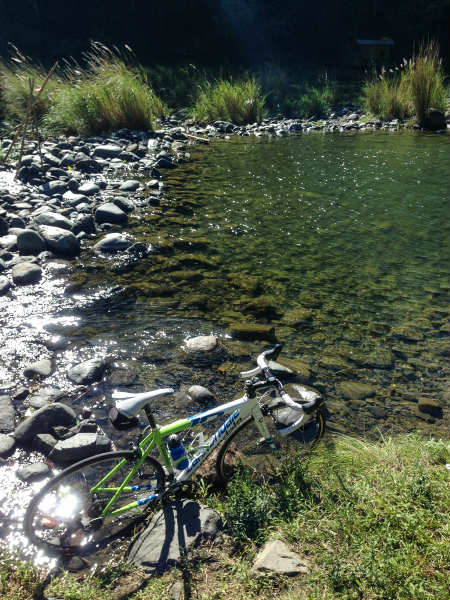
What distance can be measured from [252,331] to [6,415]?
8.20 feet

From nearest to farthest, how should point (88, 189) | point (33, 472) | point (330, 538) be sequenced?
point (330, 538) < point (33, 472) < point (88, 189)

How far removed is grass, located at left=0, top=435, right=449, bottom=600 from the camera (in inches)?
91.7

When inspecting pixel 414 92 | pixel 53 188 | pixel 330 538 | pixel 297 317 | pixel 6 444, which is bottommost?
pixel 297 317

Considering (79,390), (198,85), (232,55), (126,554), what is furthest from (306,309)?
(232,55)

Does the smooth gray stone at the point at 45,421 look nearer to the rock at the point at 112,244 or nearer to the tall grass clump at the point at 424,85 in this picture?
the rock at the point at 112,244

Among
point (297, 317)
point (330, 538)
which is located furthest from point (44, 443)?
point (297, 317)

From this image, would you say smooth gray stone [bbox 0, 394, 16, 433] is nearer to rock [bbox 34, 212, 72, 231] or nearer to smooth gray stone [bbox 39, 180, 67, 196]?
rock [bbox 34, 212, 72, 231]

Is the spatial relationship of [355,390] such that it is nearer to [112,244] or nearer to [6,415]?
[6,415]

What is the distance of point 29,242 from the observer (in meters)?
6.42

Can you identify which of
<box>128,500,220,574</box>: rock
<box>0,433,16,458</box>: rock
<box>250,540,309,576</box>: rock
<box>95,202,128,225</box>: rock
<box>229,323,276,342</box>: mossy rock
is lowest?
<box>229,323,276,342</box>: mossy rock

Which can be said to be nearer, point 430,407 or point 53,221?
point 430,407

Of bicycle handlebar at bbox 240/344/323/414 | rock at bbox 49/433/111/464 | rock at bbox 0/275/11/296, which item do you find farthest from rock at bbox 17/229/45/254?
bicycle handlebar at bbox 240/344/323/414

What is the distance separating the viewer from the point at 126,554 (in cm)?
270

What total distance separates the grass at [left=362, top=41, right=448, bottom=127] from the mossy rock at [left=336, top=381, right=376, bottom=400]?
1358 centimetres
